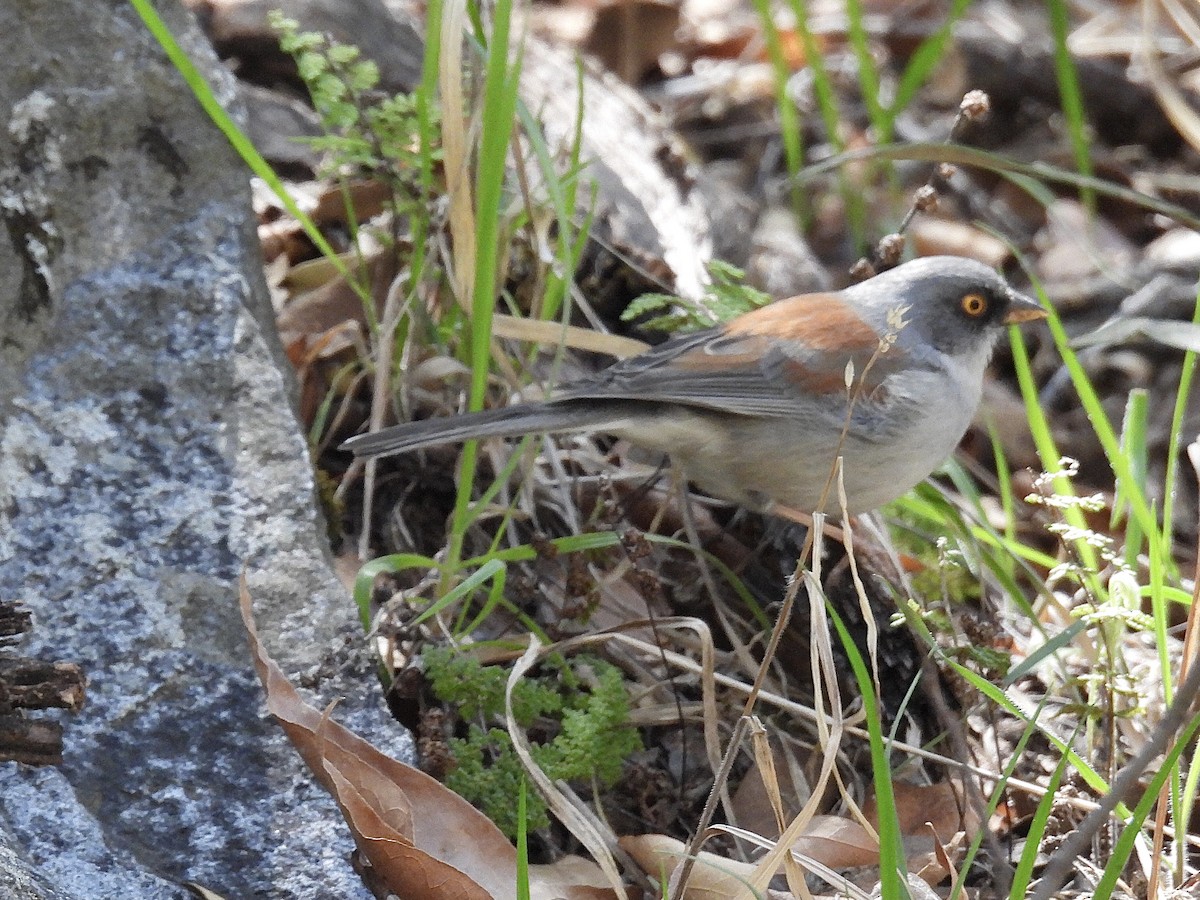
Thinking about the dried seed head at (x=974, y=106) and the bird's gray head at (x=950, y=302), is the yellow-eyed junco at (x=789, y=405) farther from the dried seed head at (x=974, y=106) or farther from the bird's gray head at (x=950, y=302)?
the dried seed head at (x=974, y=106)

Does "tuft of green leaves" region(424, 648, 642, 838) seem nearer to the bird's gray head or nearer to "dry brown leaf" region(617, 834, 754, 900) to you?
"dry brown leaf" region(617, 834, 754, 900)

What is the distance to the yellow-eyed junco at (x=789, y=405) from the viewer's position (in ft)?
10.9

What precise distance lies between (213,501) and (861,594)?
1.29 m

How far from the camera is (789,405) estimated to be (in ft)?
11.4

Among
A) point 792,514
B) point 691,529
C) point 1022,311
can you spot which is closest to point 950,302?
point 1022,311

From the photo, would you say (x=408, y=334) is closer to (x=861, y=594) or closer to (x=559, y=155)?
(x=559, y=155)

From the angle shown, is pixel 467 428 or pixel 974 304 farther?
pixel 974 304

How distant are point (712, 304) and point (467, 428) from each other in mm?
825

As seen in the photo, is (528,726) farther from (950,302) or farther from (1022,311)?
(1022,311)

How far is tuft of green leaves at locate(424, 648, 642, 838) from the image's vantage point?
253 cm

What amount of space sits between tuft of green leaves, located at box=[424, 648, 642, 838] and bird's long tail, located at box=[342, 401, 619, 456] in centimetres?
48

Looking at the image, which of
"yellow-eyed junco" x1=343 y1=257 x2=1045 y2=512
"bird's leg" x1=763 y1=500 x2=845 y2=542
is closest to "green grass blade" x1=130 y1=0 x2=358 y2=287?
"yellow-eyed junco" x1=343 y1=257 x2=1045 y2=512

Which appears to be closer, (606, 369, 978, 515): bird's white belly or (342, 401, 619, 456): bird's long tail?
(342, 401, 619, 456): bird's long tail

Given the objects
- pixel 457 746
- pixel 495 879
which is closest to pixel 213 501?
pixel 457 746
